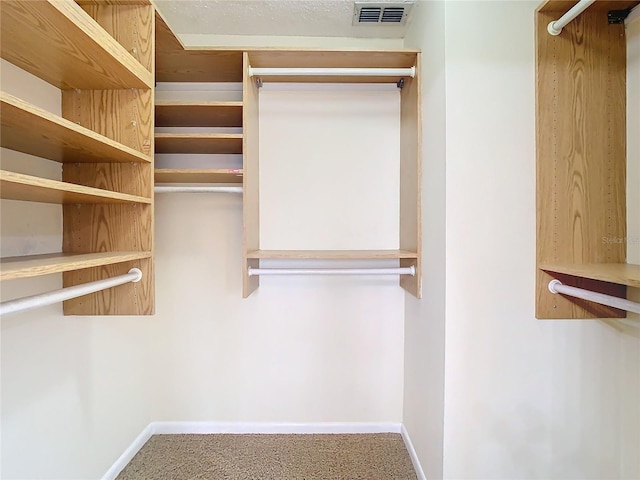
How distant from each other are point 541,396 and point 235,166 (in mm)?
1917

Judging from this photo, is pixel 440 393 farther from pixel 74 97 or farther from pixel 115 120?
pixel 74 97

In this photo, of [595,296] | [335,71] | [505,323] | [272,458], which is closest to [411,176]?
[335,71]

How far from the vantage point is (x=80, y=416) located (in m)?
1.54

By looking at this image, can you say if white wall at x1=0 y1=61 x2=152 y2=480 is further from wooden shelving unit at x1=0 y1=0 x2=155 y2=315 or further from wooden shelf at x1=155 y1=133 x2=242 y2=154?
wooden shelf at x1=155 y1=133 x2=242 y2=154

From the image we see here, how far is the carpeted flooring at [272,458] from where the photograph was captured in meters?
1.74

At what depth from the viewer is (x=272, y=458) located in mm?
1845

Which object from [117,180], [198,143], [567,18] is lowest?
[117,180]

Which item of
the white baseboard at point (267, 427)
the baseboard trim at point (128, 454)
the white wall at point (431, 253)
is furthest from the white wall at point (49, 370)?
the white wall at point (431, 253)

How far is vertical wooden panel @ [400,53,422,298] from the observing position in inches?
64.9

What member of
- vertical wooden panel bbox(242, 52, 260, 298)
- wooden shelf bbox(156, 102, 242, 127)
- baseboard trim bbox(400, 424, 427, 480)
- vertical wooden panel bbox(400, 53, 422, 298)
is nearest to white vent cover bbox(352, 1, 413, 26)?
vertical wooden panel bbox(400, 53, 422, 298)

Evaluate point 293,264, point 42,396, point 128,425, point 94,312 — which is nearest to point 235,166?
point 293,264

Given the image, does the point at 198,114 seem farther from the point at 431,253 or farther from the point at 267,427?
the point at 267,427

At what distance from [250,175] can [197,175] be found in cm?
27

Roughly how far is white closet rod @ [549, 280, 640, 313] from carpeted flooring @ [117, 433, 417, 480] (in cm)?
122
